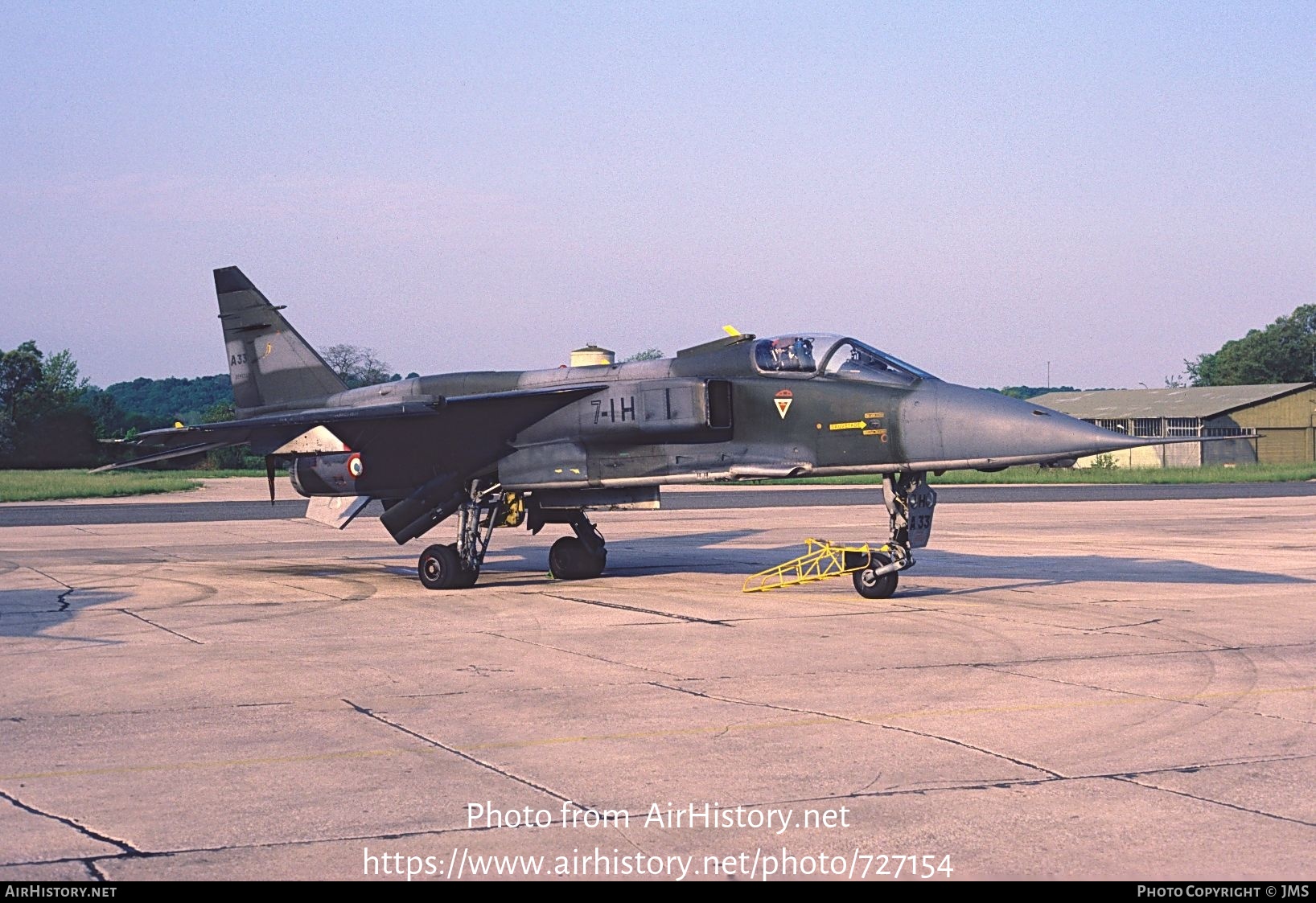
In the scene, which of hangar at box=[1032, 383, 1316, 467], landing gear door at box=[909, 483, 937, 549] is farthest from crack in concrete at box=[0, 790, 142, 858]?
hangar at box=[1032, 383, 1316, 467]

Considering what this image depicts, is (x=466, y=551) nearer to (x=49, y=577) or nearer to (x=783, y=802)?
(x=49, y=577)

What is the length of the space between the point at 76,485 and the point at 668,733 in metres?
50.2

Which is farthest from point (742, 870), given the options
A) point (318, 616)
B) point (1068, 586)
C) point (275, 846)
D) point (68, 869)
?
point (1068, 586)

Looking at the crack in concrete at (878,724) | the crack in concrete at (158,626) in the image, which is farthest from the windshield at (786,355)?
the crack in concrete at (158,626)

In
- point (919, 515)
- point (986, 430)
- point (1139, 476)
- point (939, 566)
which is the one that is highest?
point (986, 430)

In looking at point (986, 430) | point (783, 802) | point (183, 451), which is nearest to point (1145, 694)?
point (783, 802)

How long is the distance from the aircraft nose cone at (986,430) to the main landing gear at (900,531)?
582 mm

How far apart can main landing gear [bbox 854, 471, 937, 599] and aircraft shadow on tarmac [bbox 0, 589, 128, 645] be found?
27.3 ft

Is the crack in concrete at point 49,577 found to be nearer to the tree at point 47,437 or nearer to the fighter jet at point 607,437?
the fighter jet at point 607,437

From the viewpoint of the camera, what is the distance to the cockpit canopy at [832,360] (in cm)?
1532

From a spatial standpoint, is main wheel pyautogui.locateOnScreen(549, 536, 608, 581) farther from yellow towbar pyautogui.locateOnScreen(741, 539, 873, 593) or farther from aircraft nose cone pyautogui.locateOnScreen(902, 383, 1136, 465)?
aircraft nose cone pyautogui.locateOnScreen(902, 383, 1136, 465)

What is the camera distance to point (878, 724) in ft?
27.8

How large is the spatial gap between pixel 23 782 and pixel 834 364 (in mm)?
10632
